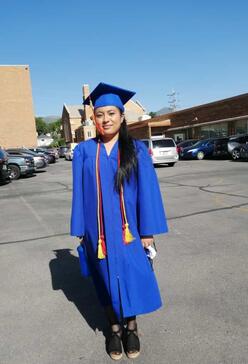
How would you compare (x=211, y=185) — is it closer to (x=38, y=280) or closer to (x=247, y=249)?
(x=247, y=249)

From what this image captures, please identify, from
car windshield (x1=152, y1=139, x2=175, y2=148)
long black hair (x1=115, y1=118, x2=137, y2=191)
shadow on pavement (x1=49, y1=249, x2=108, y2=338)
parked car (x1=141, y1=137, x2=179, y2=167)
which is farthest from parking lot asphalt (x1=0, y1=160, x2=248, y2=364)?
car windshield (x1=152, y1=139, x2=175, y2=148)

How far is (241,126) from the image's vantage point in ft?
106

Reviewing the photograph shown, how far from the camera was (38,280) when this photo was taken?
16.2 feet

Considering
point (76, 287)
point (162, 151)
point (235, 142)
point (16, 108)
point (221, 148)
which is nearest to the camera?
point (76, 287)

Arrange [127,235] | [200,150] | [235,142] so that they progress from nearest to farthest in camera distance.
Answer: [127,235]
[235,142]
[200,150]

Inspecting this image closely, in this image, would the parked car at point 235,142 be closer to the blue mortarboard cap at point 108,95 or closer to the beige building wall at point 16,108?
the blue mortarboard cap at point 108,95

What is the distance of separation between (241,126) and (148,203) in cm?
3074

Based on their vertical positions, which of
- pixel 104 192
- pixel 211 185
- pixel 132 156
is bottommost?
pixel 211 185

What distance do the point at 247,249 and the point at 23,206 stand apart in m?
6.77

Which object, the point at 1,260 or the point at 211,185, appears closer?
the point at 1,260

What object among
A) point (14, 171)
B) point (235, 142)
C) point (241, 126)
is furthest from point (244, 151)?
point (14, 171)

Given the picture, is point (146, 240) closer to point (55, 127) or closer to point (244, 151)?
point (244, 151)

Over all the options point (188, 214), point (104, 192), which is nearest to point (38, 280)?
point (104, 192)

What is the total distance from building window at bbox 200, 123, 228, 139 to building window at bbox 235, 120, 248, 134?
1.35 m
